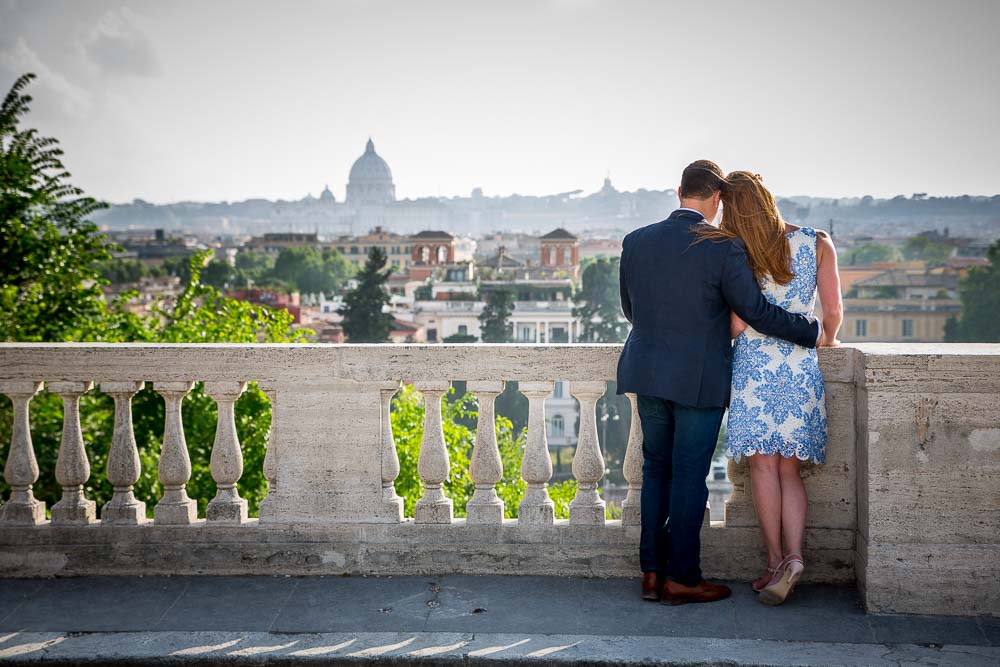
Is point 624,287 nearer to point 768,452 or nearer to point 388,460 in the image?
point 768,452

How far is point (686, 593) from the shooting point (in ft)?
13.3

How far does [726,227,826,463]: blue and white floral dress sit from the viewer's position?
400 centimetres

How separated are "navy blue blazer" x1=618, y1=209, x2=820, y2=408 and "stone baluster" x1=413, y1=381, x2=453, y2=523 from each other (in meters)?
0.85

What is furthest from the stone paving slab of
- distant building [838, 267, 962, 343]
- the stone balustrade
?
distant building [838, 267, 962, 343]

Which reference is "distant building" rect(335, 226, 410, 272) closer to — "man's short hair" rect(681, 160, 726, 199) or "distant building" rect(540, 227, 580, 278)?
"distant building" rect(540, 227, 580, 278)

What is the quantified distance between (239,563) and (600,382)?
62.8 inches

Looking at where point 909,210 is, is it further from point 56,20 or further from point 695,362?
point 695,362

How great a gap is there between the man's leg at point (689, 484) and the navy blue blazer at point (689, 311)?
80 millimetres

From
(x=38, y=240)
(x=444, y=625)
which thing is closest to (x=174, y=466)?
(x=444, y=625)

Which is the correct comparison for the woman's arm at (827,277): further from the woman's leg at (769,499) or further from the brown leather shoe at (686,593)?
the brown leather shoe at (686,593)

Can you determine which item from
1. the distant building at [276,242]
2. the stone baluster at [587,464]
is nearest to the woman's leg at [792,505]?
the stone baluster at [587,464]

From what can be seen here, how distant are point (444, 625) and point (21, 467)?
6.21 feet

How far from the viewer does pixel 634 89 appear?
9181 centimetres

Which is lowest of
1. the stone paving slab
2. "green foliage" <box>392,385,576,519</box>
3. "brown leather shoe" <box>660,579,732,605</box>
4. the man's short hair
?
"green foliage" <box>392,385,576,519</box>
